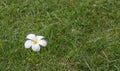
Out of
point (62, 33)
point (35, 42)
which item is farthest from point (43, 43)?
point (62, 33)

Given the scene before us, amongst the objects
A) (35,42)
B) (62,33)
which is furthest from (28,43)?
(62,33)

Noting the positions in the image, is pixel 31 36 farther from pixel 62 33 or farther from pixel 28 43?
pixel 62 33

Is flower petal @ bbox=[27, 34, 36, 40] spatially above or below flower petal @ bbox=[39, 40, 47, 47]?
above

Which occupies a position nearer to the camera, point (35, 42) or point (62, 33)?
point (35, 42)

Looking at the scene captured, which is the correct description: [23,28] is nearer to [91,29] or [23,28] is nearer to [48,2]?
[48,2]
